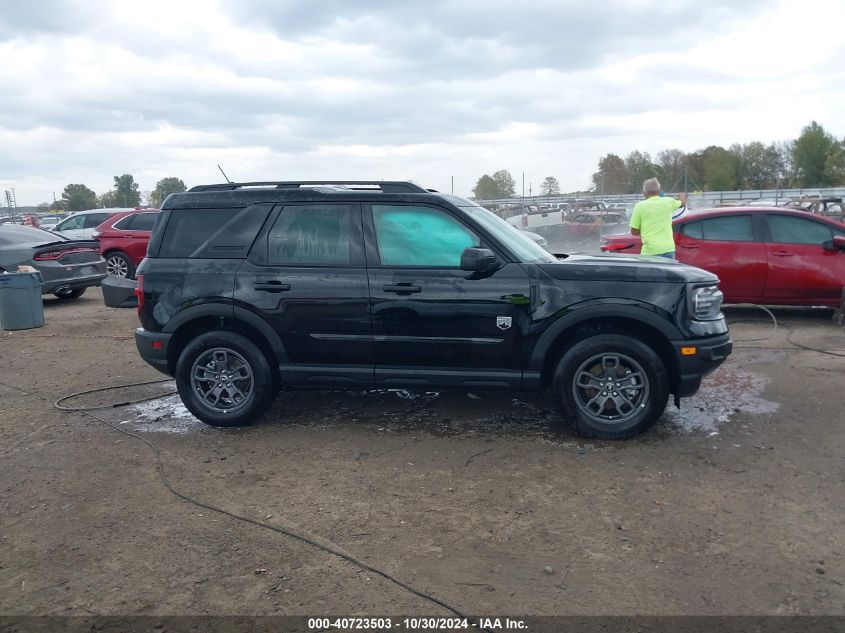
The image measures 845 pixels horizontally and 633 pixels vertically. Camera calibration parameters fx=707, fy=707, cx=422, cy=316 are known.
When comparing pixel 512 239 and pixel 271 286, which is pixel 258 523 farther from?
pixel 512 239

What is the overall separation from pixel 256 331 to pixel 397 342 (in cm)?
116

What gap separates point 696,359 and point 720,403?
129 centimetres

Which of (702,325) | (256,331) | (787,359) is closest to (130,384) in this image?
(256,331)

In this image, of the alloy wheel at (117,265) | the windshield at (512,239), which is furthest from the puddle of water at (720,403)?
the alloy wheel at (117,265)

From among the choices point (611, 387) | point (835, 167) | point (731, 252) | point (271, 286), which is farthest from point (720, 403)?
point (835, 167)

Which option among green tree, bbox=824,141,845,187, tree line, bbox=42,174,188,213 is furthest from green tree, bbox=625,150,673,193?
green tree, bbox=824,141,845,187

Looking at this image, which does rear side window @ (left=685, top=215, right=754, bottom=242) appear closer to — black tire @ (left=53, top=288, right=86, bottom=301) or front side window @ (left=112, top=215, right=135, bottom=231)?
black tire @ (left=53, top=288, right=86, bottom=301)

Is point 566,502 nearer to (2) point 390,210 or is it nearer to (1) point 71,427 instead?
(2) point 390,210

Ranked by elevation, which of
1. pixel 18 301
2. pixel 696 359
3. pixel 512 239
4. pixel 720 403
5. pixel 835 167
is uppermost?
pixel 835 167

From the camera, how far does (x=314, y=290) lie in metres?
5.38

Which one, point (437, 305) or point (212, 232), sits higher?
point (212, 232)

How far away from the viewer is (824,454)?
480 cm

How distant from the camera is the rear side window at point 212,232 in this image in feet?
18.2

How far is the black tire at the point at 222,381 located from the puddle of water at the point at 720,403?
10.7ft
